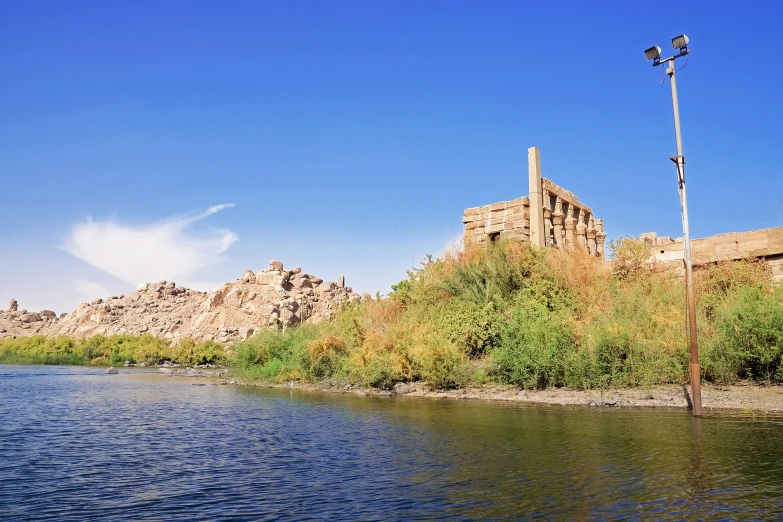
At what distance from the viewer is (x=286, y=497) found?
22.8ft

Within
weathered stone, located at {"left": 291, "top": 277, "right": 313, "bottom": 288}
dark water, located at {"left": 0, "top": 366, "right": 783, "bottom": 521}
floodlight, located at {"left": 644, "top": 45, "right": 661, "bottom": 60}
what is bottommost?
dark water, located at {"left": 0, "top": 366, "right": 783, "bottom": 521}

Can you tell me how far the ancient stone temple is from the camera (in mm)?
25547

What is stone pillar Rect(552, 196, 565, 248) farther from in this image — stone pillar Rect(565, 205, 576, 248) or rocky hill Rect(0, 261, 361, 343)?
rocky hill Rect(0, 261, 361, 343)

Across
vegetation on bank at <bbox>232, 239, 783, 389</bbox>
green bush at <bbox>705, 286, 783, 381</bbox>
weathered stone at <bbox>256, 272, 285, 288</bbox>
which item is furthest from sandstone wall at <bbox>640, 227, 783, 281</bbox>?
weathered stone at <bbox>256, 272, 285, 288</bbox>

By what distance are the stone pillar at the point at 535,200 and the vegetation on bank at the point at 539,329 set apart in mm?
1462

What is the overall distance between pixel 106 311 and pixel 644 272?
343ft

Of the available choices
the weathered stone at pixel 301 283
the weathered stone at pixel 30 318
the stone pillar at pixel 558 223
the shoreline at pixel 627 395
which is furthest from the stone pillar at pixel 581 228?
the weathered stone at pixel 30 318

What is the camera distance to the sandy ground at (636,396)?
13.2m

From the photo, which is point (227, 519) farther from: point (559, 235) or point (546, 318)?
point (559, 235)

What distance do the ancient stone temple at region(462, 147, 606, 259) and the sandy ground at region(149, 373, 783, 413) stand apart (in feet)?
29.7

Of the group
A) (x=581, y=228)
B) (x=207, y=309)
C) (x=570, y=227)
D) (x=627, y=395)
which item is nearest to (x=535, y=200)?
(x=570, y=227)

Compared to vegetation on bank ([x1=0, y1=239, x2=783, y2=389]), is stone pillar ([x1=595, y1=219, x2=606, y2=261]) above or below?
above

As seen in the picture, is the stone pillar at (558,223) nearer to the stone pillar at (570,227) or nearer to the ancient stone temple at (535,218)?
the ancient stone temple at (535,218)

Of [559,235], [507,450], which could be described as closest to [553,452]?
[507,450]
